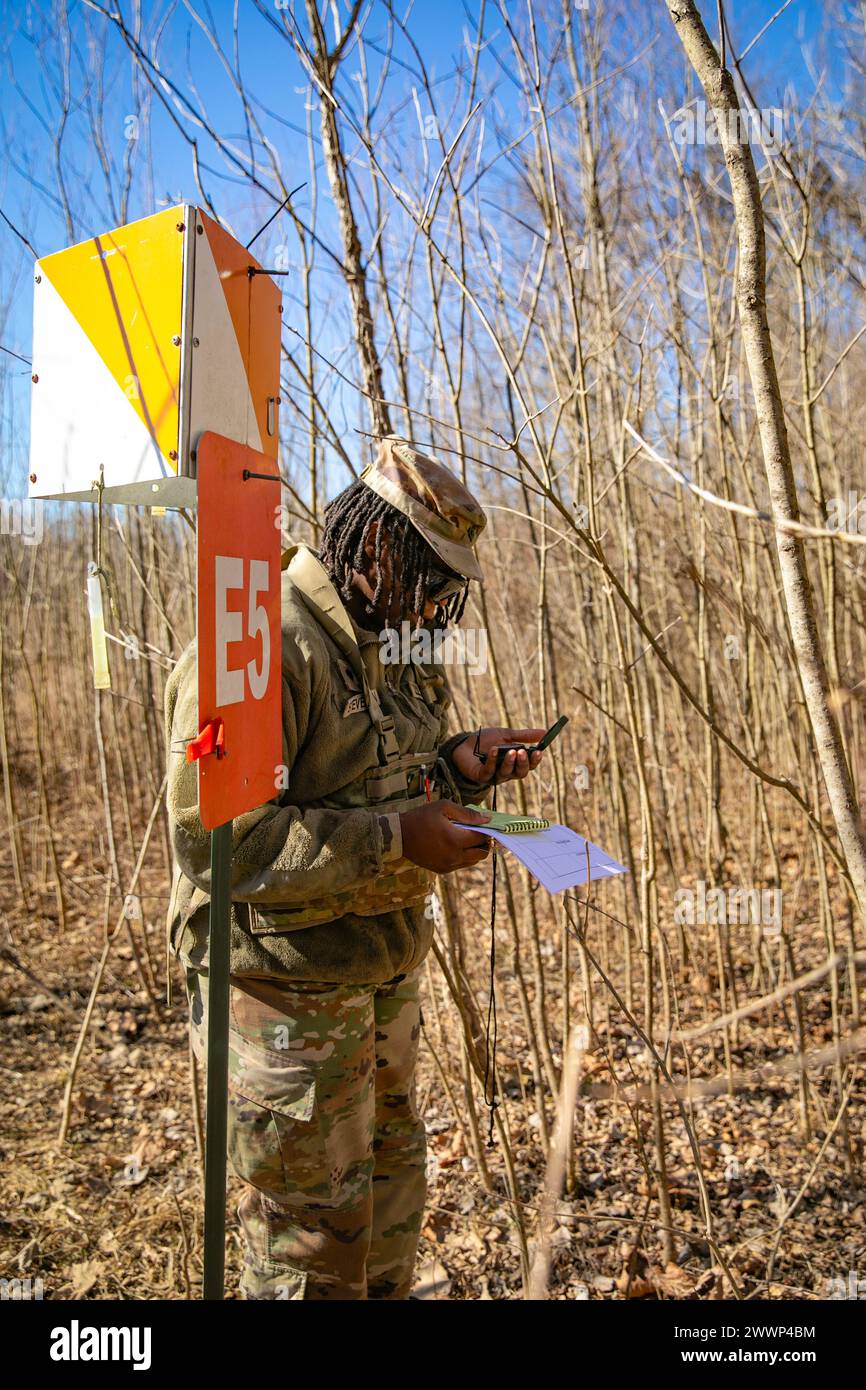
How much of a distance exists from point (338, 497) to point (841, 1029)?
1.83 meters

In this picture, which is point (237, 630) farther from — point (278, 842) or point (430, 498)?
point (430, 498)

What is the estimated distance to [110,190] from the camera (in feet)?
7.91

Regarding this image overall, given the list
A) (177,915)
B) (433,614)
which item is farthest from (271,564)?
(177,915)

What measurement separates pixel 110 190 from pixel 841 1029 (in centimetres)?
289

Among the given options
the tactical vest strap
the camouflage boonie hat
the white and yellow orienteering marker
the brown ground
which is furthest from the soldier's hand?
the brown ground

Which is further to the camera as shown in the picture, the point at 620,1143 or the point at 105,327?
the point at 620,1143

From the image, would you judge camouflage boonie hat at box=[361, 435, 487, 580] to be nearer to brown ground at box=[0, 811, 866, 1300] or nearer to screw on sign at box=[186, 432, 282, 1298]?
screw on sign at box=[186, 432, 282, 1298]

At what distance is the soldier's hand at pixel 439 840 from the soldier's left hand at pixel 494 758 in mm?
269

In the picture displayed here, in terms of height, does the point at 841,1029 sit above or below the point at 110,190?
below

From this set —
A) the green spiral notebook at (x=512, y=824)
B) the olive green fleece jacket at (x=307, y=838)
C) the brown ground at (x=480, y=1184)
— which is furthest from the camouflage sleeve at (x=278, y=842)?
the brown ground at (x=480, y=1184)
